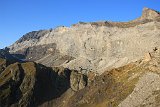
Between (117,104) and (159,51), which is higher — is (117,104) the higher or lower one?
the lower one

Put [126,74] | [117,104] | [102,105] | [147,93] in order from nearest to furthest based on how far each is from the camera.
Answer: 1. [147,93]
2. [117,104]
3. [102,105]
4. [126,74]

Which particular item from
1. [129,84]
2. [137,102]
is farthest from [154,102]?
[129,84]

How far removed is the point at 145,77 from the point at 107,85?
44.4 meters

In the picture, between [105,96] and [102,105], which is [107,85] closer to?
[105,96]

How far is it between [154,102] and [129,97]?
18.5 metres

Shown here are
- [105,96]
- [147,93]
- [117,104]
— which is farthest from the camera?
[105,96]

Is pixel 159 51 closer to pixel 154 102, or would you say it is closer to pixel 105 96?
pixel 105 96

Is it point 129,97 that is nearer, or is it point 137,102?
point 137,102

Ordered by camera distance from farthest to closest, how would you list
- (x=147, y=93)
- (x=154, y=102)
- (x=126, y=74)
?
(x=126, y=74)
(x=147, y=93)
(x=154, y=102)

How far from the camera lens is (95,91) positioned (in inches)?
7835

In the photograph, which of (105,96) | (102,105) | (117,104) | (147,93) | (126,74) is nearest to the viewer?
(147,93)

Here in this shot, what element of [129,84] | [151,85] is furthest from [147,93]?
[129,84]

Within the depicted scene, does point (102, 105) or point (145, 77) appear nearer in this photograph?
point (145, 77)

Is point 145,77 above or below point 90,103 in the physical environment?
above
